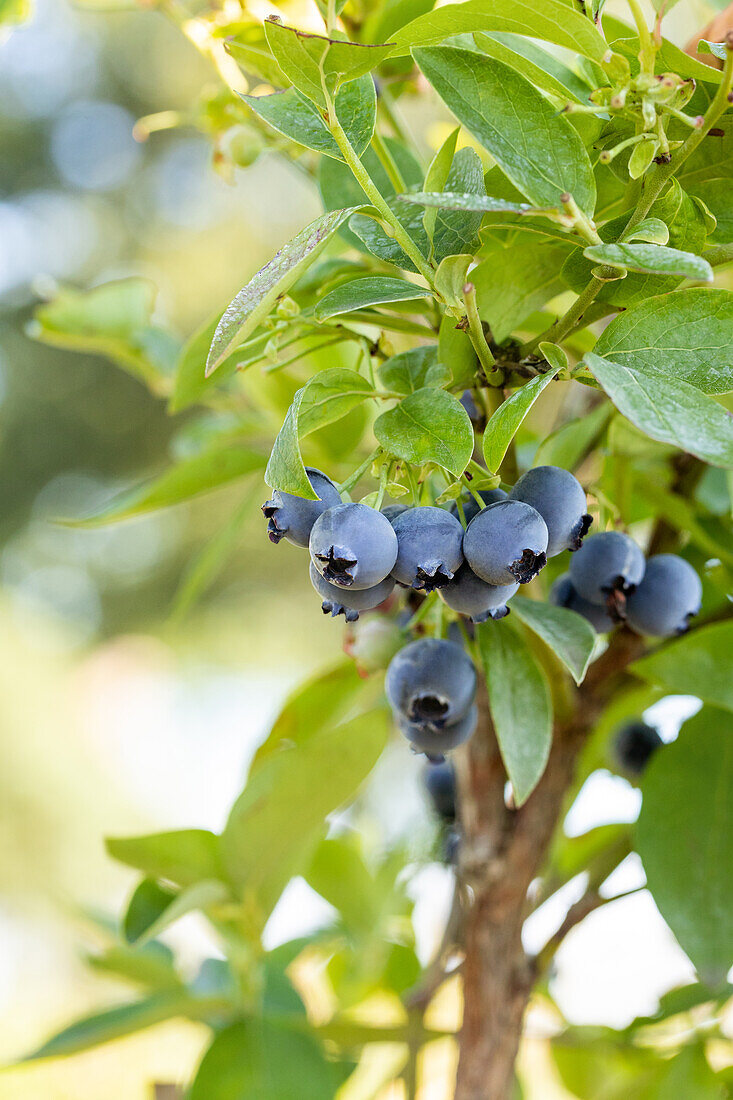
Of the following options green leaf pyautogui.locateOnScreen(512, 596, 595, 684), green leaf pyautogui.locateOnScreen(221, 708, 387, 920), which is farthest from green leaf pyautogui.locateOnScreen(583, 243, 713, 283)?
green leaf pyautogui.locateOnScreen(221, 708, 387, 920)

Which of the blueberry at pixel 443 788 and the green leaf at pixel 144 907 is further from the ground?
the green leaf at pixel 144 907

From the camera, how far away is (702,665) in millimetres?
341

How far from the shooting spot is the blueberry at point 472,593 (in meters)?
0.24

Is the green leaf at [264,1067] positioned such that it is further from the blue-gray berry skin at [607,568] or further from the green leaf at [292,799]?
the blue-gray berry skin at [607,568]

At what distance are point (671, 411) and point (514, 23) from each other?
11 centimetres

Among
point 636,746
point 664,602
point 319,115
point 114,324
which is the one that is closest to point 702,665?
point 664,602

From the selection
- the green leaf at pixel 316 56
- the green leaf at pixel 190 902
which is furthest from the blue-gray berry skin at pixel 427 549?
the green leaf at pixel 190 902

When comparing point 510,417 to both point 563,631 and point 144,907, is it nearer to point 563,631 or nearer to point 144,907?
point 563,631

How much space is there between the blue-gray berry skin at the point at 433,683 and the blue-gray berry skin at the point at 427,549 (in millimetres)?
74

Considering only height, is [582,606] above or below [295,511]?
below

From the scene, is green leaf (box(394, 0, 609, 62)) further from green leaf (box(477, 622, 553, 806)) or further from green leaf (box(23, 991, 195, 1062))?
green leaf (box(23, 991, 195, 1062))

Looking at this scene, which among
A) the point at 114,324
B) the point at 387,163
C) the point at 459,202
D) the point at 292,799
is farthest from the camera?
the point at 114,324

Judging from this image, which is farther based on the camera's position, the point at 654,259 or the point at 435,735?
the point at 435,735

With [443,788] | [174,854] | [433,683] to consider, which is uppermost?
[433,683]
